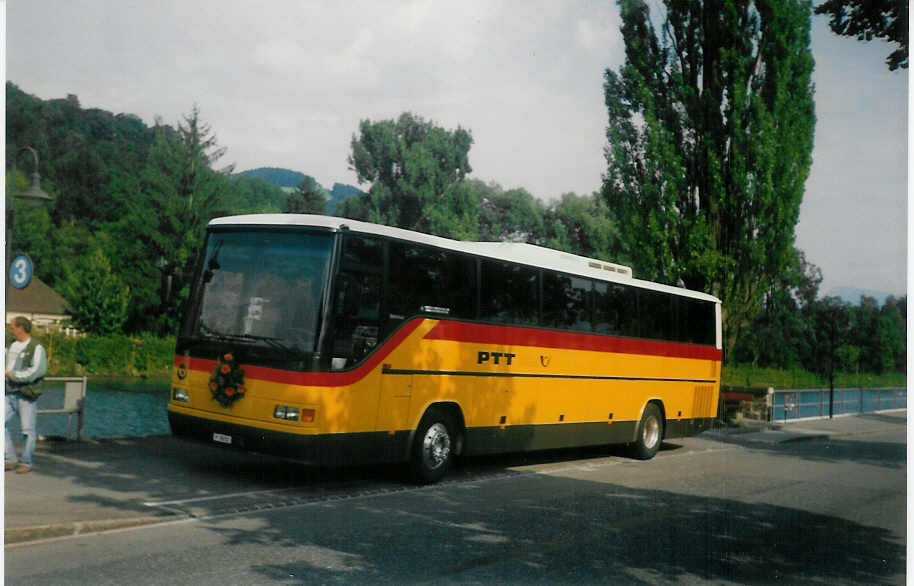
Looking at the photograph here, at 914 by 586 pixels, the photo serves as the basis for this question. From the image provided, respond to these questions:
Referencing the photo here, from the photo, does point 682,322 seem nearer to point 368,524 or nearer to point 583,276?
point 583,276

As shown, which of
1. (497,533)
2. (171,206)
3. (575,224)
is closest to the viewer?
(497,533)

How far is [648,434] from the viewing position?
1644 cm

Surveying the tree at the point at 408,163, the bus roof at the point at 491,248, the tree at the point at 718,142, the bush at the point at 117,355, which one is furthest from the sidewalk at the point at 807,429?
the bush at the point at 117,355

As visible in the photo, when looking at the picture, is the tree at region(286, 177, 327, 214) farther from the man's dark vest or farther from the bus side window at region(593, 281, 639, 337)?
the man's dark vest

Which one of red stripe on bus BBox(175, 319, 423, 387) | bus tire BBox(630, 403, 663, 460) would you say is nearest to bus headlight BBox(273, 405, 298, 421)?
red stripe on bus BBox(175, 319, 423, 387)

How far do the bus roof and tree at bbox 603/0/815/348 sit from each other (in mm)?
5548

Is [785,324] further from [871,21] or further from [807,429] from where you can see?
[871,21]

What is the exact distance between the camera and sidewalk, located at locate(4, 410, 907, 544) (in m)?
7.63

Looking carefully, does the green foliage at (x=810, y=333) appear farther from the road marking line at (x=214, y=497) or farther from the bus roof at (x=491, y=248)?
the road marking line at (x=214, y=497)

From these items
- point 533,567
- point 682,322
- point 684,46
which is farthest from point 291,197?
point 533,567

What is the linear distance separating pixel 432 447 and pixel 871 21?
733cm

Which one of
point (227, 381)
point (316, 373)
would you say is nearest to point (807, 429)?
point (316, 373)

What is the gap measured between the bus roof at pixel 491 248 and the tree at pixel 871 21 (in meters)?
5.15

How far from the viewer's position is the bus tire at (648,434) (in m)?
16.1
